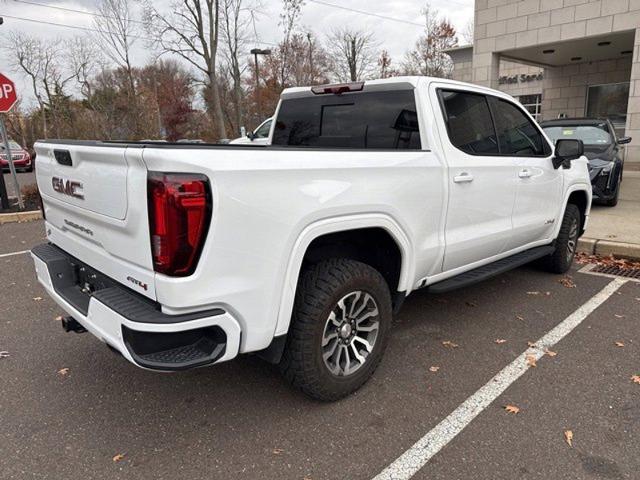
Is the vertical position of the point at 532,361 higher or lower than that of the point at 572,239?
lower

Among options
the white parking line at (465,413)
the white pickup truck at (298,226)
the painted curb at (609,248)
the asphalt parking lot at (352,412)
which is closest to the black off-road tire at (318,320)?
the white pickup truck at (298,226)

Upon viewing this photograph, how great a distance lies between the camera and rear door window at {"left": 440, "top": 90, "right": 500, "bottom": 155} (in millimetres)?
3492

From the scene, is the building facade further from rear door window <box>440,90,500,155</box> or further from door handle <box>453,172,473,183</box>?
door handle <box>453,172,473,183</box>

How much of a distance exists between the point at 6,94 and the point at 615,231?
10.5 meters

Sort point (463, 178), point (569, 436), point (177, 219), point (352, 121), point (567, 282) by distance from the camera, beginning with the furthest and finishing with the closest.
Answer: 1. point (567, 282)
2. point (352, 121)
3. point (463, 178)
4. point (569, 436)
5. point (177, 219)

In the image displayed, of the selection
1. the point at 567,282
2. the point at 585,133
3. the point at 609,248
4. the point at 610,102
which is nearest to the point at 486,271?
the point at 567,282

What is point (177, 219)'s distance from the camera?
204 cm

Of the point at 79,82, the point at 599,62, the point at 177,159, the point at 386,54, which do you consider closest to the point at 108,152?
the point at 177,159

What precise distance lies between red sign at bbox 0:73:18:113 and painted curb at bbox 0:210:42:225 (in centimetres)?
194

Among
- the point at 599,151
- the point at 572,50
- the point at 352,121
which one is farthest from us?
the point at 572,50

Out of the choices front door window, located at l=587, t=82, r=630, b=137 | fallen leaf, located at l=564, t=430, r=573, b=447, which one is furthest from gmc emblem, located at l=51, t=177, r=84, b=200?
front door window, located at l=587, t=82, r=630, b=137

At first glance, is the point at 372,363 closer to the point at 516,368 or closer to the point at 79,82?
the point at 516,368

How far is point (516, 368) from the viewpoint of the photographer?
10.9 ft

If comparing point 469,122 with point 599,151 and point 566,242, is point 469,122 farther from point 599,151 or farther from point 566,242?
point 599,151
